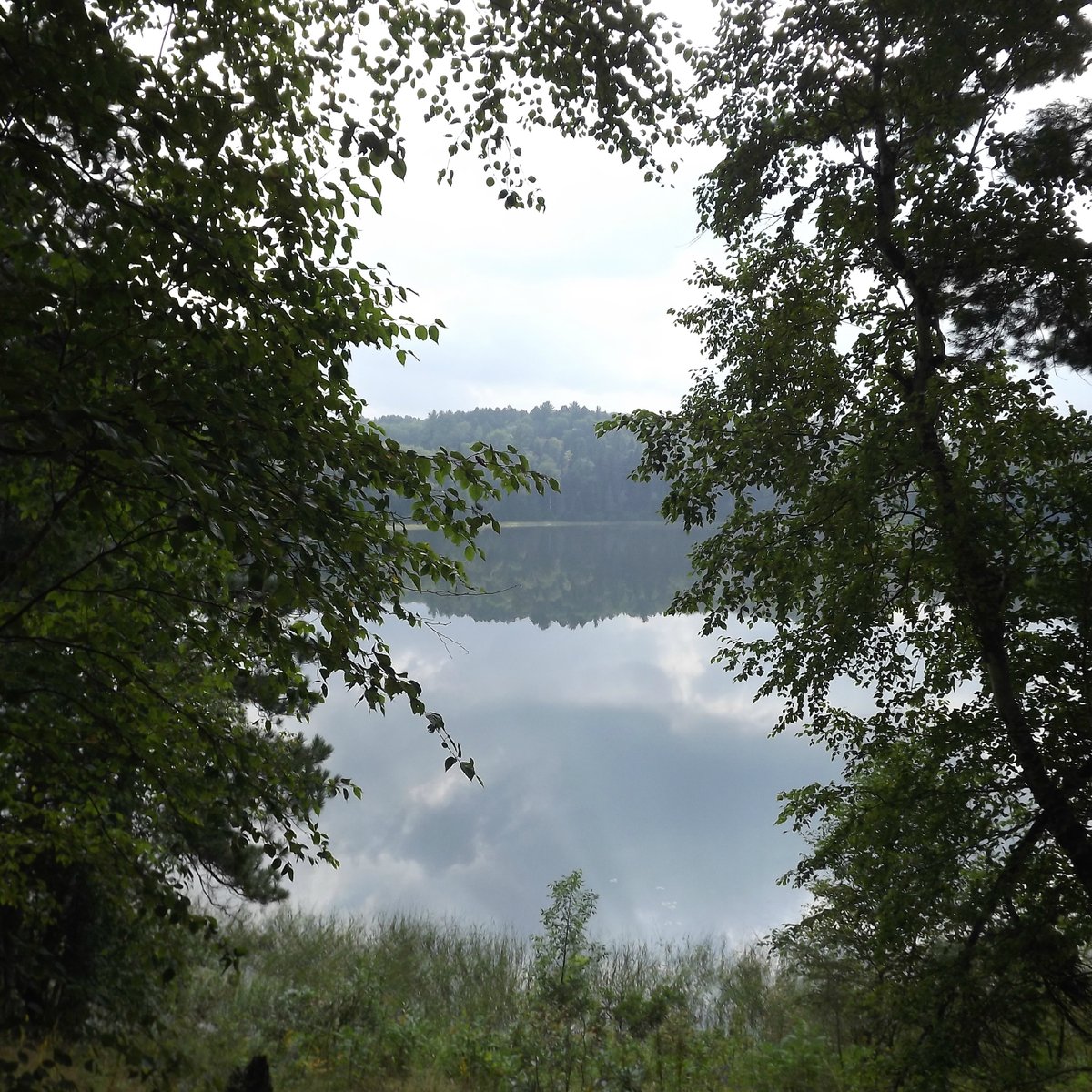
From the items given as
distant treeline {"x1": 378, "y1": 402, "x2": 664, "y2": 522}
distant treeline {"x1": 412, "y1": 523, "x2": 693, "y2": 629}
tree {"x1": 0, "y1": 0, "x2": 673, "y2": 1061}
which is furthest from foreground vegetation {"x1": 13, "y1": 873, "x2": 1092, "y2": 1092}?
distant treeline {"x1": 378, "y1": 402, "x2": 664, "y2": 522}

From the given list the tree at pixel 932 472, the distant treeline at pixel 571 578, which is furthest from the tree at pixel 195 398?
the distant treeline at pixel 571 578

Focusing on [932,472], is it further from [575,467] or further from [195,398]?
[575,467]

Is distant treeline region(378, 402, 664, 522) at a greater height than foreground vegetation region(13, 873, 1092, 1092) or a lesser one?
greater

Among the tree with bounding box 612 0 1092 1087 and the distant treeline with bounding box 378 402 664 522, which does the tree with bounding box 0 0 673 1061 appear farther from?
the distant treeline with bounding box 378 402 664 522

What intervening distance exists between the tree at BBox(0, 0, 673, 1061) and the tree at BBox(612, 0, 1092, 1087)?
261cm

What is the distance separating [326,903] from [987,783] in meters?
12.7

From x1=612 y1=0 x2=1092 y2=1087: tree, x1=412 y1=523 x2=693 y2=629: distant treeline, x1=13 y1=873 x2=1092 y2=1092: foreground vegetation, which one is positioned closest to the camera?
Result: x1=612 y1=0 x2=1092 y2=1087: tree

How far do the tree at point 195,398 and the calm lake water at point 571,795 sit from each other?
6.37 meters

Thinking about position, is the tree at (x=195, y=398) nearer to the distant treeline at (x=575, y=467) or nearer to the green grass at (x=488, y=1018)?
the green grass at (x=488, y=1018)

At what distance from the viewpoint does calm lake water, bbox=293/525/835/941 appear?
Result: 15.3 metres

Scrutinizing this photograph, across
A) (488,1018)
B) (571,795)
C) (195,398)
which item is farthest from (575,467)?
(195,398)

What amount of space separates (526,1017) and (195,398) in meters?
9.84

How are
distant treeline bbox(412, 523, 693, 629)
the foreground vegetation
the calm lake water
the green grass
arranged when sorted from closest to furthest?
the foreground vegetation → the green grass → the calm lake water → distant treeline bbox(412, 523, 693, 629)

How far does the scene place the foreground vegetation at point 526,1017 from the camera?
7.57 meters
